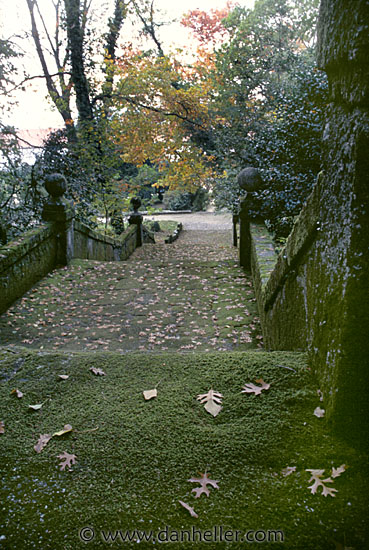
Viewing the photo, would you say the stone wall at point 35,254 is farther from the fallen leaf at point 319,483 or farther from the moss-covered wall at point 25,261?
the fallen leaf at point 319,483

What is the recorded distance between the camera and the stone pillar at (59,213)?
749cm

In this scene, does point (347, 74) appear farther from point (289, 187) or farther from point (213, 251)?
point (213, 251)

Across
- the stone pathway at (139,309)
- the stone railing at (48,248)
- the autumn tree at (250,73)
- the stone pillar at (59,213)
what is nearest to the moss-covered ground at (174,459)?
the stone pathway at (139,309)

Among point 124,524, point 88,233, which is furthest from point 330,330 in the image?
point 88,233

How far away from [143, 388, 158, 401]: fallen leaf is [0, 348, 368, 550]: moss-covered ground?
0.04 metres

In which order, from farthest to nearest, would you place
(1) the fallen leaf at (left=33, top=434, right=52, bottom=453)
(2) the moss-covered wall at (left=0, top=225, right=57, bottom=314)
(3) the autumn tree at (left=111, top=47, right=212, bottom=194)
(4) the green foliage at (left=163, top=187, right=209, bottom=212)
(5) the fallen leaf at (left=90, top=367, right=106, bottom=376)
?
(4) the green foliage at (left=163, top=187, right=209, bottom=212) < (3) the autumn tree at (left=111, top=47, right=212, bottom=194) < (2) the moss-covered wall at (left=0, top=225, right=57, bottom=314) < (5) the fallen leaf at (left=90, top=367, right=106, bottom=376) < (1) the fallen leaf at (left=33, top=434, right=52, bottom=453)

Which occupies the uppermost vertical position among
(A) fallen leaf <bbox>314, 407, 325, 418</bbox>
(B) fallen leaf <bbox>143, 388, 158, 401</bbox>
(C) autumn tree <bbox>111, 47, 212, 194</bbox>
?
Answer: (C) autumn tree <bbox>111, 47, 212, 194</bbox>

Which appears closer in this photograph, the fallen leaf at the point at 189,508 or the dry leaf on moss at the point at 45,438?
the fallen leaf at the point at 189,508

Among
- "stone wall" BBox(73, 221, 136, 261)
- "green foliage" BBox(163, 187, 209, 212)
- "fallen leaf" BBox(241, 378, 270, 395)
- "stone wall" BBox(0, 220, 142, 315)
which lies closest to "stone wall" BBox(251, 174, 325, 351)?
"fallen leaf" BBox(241, 378, 270, 395)

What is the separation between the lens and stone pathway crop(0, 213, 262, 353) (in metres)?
4.91

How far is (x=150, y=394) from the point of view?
241 cm

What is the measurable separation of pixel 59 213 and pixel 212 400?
6.08m

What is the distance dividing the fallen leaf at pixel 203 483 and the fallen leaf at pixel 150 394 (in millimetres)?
650

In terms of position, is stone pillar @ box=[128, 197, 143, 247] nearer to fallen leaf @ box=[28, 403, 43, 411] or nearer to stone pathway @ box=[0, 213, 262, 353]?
stone pathway @ box=[0, 213, 262, 353]
